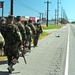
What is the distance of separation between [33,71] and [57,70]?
0.96 meters

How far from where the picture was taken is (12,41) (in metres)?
10.4

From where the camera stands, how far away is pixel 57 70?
36.2 ft

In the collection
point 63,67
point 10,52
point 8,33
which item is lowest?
point 63,67

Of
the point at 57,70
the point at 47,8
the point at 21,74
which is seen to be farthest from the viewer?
the point at 47,8

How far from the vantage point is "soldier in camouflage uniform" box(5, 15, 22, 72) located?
10.3 metres

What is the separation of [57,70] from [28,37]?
5615mm

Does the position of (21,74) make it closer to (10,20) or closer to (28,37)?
(10,20)

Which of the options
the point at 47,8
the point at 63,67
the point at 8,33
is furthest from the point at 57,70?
the point at 47,8

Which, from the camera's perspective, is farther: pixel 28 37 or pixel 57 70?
pixel 28 37

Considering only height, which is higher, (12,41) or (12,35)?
(12,35)

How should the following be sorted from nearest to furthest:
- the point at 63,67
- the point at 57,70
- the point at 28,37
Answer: the point at 57,70, the point at 63,67, the point at 28,37

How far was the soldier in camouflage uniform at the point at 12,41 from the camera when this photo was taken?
10.3m

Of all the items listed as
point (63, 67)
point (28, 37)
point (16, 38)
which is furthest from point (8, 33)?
point (28, 37)

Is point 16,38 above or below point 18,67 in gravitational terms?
above
